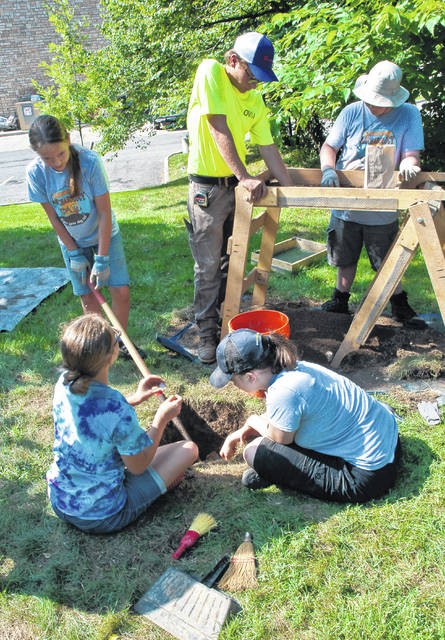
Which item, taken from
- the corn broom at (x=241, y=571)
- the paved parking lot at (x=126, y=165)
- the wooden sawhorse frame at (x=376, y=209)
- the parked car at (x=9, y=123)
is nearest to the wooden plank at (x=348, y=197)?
the wooden sawhorse frame at (x=376, y=209)

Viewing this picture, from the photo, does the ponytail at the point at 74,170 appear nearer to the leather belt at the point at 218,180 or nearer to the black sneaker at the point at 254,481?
the leather belt at the point at 218,180

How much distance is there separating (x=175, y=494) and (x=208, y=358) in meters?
1.41

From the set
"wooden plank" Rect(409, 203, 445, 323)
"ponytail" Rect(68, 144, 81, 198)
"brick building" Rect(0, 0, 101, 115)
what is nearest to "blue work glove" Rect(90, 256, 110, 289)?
"ponytail" Rect(68, 144, 81, 198)

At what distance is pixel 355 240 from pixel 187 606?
2.98 metres

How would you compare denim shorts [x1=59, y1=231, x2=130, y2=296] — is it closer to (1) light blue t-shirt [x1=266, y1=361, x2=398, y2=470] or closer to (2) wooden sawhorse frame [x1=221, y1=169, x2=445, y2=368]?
(2) wooden sawhorse frame [x1=221, y1=169, x2=445, y2=368]

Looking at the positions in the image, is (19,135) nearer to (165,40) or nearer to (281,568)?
(165,40)

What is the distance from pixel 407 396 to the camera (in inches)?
138

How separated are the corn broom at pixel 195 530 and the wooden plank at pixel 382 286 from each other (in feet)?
5.56

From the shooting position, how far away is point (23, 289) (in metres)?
5.76

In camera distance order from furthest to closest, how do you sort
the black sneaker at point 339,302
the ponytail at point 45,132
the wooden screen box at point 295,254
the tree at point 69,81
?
the tree at point 69,81
the wooden screen box at point 295,254
the black sneaker at point 339,302
the ponytail at point 45,132

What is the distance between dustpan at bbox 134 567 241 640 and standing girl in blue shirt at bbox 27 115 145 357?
2133mm

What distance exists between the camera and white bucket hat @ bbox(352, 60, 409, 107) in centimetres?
349

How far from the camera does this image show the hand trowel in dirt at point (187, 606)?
2131mm

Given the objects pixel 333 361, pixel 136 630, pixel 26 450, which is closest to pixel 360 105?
pixel 333 361
